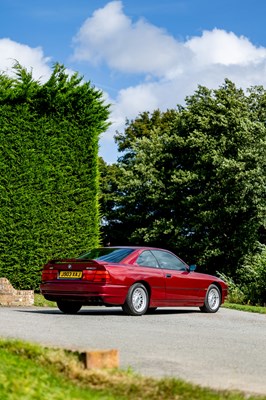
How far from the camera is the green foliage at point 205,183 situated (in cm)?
4009

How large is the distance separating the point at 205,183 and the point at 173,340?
102 ft

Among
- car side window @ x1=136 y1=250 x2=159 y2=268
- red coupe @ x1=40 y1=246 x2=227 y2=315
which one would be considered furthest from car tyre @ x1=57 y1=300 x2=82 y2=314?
car side window @ x1=136 y1=250 x2=159 y2=268

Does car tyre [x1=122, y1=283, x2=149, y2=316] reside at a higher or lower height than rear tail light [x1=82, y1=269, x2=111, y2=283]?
lower

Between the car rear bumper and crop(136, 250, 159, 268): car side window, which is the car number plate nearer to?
the car rear bumper

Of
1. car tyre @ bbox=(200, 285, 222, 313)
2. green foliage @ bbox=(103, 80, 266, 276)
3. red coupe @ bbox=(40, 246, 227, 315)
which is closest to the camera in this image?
red coupe @ bbox=(40, 246, 227, 315)

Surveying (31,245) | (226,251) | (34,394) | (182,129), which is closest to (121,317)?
(31,245)

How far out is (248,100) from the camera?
45500mm

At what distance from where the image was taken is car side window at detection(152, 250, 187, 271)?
53.9 ft

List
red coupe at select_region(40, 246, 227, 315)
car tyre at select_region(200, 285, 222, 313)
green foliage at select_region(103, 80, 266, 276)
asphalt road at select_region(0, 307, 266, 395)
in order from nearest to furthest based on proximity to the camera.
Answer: asphalt road at select_region(0, 307, 266, 395), red coupe at select_region(40, 246, 227, 315), car tyre at select_region(200, 285, 222, 313), green foliage at select_region(103, 80, 266, 276)

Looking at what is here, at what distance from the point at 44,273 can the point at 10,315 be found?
179 cm

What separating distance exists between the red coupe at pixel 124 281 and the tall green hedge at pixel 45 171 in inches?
201

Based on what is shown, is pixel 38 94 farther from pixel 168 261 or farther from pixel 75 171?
pixel 168 261

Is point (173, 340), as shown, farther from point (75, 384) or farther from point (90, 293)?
Answer: point (75, 384)

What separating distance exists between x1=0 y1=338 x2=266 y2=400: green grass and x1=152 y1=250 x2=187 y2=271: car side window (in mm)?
9237
